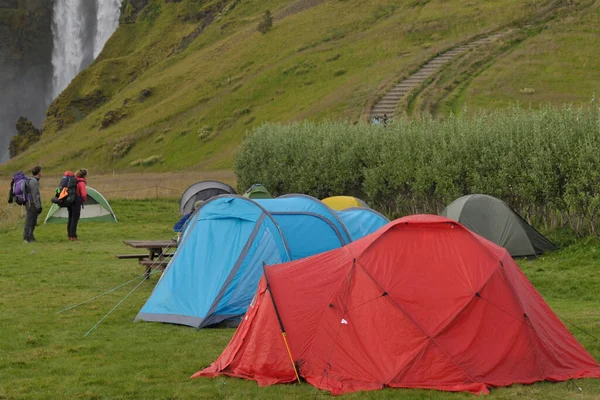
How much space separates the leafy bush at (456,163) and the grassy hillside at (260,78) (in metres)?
15.5

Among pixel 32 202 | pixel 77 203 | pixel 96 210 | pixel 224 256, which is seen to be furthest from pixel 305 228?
pixel 96 210

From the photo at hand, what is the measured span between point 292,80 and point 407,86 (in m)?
15.5

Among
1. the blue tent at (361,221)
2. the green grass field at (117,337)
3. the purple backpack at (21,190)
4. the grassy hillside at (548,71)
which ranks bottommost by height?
the green grass field at (117,337)

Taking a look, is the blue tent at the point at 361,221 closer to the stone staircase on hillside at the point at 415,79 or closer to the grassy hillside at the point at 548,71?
the grassy hillside at the point at 548,71

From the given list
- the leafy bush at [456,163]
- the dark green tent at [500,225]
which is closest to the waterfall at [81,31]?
the leafy bush at [456,163]

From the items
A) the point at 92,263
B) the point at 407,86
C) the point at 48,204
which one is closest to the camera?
the point at 92,263

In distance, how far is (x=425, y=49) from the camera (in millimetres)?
62531

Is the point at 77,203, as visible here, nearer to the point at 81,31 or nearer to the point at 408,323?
the point at 408,323

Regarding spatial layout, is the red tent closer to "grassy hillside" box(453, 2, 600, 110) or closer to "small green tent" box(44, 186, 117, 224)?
"small green tent" box(44, 186, 117, 224)

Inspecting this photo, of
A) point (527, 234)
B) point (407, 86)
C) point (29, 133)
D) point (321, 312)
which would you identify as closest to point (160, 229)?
point (527, 234)

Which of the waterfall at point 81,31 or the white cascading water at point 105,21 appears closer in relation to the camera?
the white cascading water at point 105,21

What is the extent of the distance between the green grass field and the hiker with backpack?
1654 mm

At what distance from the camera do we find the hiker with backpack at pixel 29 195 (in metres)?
24.8

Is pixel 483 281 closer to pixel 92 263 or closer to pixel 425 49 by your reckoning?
pixel 92 263
